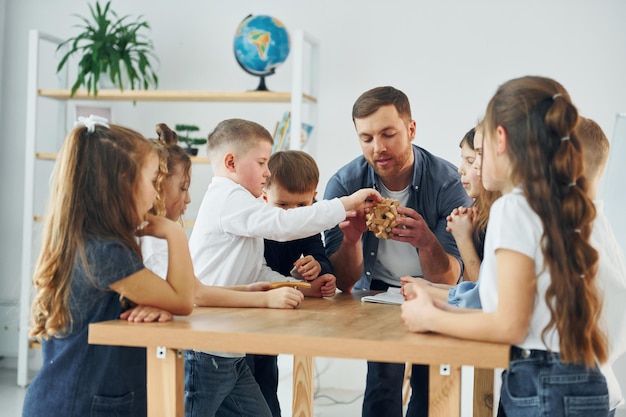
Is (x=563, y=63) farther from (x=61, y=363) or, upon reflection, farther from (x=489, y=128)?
(x=61, y=363)

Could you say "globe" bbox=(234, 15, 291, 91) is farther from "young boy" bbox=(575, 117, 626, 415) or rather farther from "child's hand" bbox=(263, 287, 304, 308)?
"young boy" bbox=(575, 117, 626, 415)

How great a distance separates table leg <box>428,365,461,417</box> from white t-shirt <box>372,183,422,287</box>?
1.28 meters

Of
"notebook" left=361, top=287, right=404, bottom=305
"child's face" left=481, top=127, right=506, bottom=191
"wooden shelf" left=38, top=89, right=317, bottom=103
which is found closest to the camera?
"child's face" left=481, top=127, right=506, bottom=191

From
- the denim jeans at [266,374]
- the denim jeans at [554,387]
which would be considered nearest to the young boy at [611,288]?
the denim jeans at [554,387]

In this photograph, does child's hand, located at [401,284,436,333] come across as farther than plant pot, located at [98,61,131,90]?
No

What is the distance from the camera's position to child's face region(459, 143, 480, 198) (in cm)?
249

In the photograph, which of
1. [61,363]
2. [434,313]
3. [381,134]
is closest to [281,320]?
[434,313]

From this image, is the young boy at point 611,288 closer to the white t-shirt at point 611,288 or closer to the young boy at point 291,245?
the white t-shirt at point 611,288

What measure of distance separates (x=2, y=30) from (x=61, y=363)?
3.59m

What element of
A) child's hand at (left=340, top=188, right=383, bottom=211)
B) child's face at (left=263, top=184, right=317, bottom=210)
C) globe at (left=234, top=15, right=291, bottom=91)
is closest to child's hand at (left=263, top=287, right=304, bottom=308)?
child's hand at (left=340, top=188, right=383, bottom=211)

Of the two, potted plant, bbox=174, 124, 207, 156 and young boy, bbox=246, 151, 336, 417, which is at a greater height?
potted plant, bbox=174, 124, 207, 156

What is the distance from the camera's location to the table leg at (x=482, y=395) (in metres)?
2.38

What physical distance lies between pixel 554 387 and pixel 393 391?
119cm

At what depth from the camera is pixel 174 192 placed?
2.12 metres
